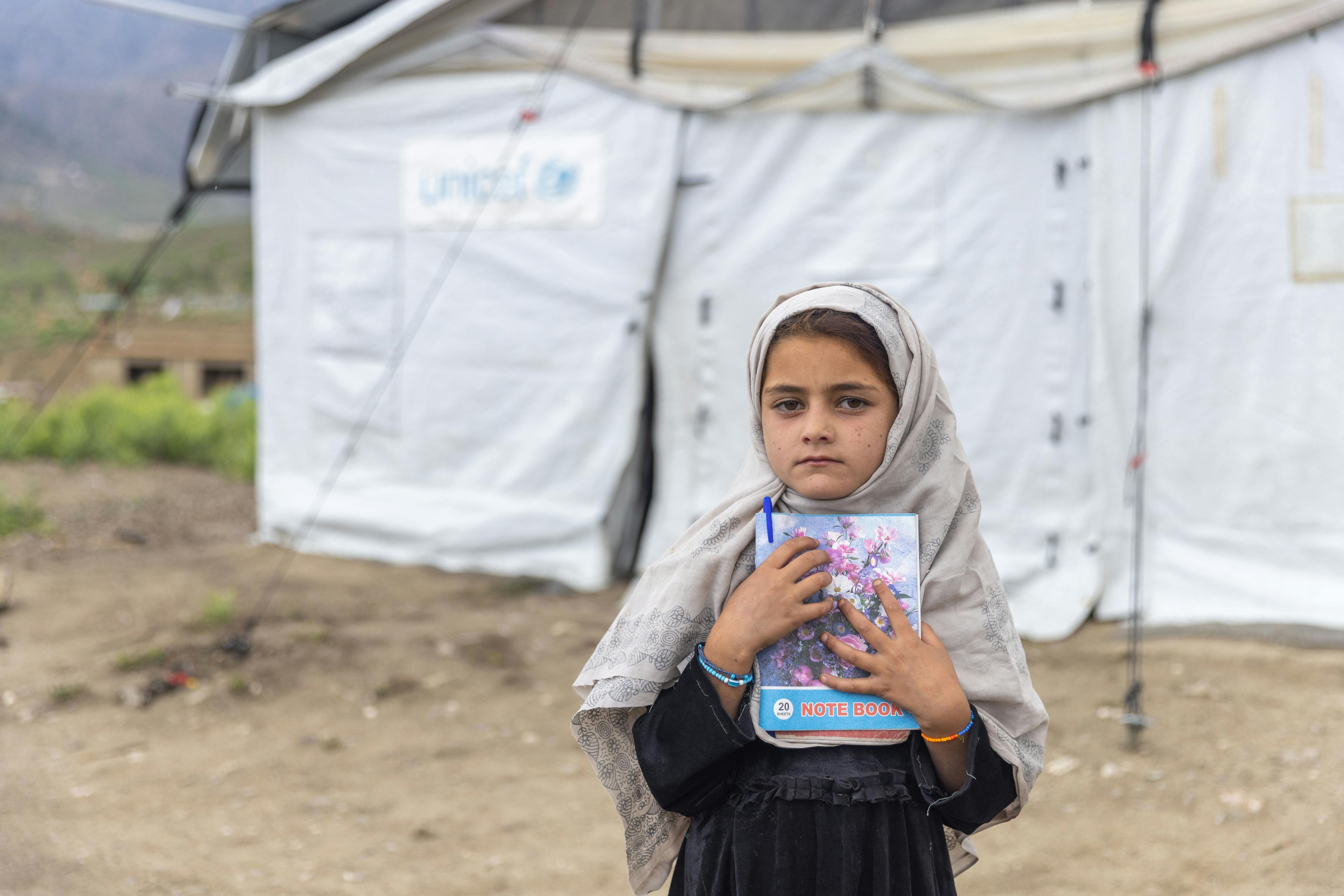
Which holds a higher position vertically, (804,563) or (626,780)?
(804,563)

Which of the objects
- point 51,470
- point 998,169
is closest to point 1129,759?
point 998,169

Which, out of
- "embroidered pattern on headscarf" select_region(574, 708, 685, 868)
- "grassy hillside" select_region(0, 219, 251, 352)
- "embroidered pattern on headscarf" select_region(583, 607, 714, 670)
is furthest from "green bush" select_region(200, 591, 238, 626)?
"grassy hillside" select_region(0, 219, 251, 352)

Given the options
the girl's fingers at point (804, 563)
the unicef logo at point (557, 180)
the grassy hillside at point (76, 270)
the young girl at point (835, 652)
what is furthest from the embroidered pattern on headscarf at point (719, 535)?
the grassy hillside at point (76, 270)

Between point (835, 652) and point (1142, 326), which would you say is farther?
point (1142, 326)

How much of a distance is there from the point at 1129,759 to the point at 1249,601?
1467 mm

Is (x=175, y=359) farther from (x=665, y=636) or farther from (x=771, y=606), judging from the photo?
(x=771, y=606)

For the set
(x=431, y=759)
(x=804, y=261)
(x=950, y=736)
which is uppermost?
(x=804, y=261)

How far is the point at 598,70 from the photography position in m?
5.30

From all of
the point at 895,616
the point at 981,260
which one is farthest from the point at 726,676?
the point at 981,260

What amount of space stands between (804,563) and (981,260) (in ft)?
13.1

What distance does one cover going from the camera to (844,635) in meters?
1.24

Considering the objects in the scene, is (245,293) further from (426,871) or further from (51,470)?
(426,871)

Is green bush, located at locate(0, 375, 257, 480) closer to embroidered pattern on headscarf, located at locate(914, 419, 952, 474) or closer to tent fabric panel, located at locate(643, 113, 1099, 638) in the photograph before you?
tent fabric panel, located at locate(643, 113, 1099, 638)

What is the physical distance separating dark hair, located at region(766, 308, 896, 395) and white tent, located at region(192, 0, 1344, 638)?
381 cm
